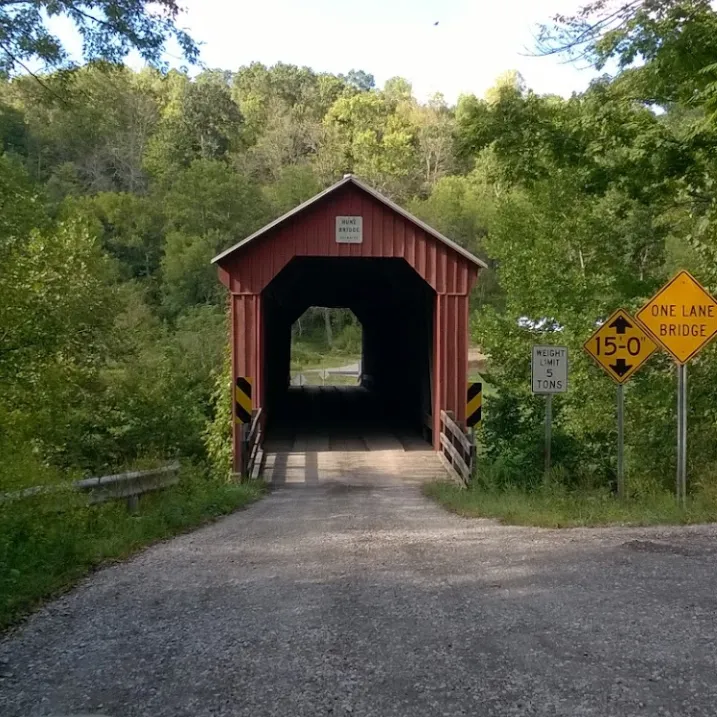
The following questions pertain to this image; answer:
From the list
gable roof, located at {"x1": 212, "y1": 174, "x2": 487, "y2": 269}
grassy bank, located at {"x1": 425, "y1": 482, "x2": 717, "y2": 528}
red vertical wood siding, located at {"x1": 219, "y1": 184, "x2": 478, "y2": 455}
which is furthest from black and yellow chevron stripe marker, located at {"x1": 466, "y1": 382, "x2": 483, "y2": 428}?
gable roof, located at {"x1": 212, "y1": 174, "x2": 487, "y2": 269}

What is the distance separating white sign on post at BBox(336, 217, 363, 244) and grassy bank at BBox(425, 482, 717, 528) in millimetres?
6226

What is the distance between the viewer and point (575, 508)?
9.22 metres

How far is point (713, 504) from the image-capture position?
9125mm

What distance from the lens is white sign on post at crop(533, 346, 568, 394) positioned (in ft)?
36.3

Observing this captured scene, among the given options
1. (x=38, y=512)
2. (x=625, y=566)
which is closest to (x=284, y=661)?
(x=625, y=566)

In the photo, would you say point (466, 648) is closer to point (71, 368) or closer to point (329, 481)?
point (329, 481)

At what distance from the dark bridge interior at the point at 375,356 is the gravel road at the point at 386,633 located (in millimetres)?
10717

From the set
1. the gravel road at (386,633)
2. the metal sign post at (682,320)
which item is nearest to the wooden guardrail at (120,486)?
the gravel road at (386,633)

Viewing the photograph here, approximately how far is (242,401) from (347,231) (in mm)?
3898

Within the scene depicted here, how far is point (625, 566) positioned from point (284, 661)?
3.06 meters

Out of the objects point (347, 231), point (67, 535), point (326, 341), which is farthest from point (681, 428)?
point (326, 341)

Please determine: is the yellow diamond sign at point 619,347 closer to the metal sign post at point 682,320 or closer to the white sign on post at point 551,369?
the metal sign post at point 682,320

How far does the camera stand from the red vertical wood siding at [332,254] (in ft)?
52.3

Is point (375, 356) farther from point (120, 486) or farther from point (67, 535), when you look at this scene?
point (67, 535)
